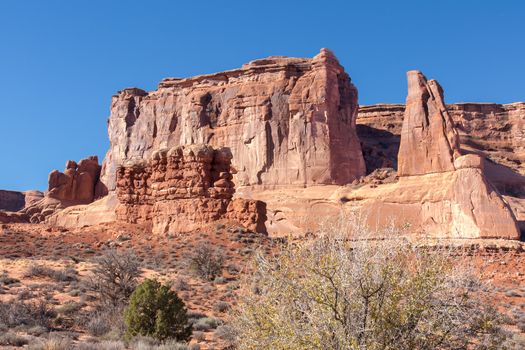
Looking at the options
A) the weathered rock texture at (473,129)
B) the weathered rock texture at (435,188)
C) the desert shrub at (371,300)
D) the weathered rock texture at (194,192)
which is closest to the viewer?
the desert shrub at (371,300)

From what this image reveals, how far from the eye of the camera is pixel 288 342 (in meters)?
6.77

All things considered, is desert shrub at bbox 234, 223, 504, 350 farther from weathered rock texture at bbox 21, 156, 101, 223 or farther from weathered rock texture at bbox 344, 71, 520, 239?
weathered rock texture at bbox 21, 156, 101, 223

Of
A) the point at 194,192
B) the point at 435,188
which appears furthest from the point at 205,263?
the point at 435,188

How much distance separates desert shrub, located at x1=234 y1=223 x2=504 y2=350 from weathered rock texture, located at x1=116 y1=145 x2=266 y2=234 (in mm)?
19628

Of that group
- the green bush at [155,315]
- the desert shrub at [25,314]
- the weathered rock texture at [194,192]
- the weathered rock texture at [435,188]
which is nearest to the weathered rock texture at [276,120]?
the weathered rock texture at [435,188]

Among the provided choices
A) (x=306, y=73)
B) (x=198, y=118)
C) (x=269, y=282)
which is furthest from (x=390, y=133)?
(x=269, y=282)

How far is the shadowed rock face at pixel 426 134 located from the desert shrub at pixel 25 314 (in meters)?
35.0

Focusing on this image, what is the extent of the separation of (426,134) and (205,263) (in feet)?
99.0

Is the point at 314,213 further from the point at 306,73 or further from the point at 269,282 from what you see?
the point at 269,282

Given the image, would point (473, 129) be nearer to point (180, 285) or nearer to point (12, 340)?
point (180, 285)

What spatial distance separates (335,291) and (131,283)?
34.8 feet

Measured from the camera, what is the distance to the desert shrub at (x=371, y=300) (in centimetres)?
652

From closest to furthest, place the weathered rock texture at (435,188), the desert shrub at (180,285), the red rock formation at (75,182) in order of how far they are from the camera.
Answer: the desert shrub at (180,285), the weathered rock texture at (435,188), the red rock formation at (75,182)

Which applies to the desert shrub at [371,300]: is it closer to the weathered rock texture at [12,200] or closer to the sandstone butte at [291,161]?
the sandstone butte at [291,161]
